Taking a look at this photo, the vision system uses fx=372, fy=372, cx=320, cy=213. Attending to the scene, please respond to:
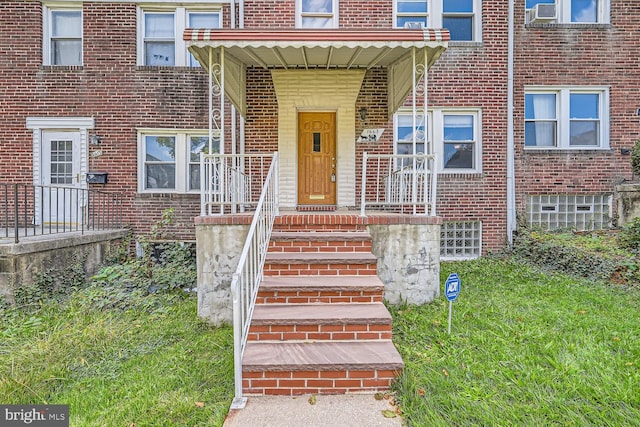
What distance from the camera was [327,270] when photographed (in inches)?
168

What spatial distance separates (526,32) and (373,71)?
11.9 feet

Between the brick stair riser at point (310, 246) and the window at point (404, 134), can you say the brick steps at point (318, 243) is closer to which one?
the brick stair riser at point (310, 246)

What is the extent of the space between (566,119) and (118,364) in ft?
31.3

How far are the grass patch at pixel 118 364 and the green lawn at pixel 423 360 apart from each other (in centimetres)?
1

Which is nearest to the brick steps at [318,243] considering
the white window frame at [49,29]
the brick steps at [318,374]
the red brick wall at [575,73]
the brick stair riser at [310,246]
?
the brick stair riser at [310,246]

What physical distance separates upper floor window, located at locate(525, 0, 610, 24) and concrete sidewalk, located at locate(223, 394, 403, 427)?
8871mm

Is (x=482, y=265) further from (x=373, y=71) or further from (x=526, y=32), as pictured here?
(x=526, y=32)

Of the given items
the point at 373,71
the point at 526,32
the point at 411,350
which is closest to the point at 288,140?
the point at 373,71

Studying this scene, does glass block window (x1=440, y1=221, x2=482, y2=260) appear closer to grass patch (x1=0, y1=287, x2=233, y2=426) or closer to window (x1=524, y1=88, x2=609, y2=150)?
window (x1=524, y1=88, x2=609, y2=150)

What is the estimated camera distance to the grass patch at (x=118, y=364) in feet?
9.29

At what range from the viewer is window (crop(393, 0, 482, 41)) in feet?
26.5

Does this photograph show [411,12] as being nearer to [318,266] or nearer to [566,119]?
[566,119]

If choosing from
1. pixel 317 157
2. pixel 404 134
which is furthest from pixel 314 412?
pixel 404 134

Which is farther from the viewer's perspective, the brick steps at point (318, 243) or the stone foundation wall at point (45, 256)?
the stone foundation wall at point (45, 256)
